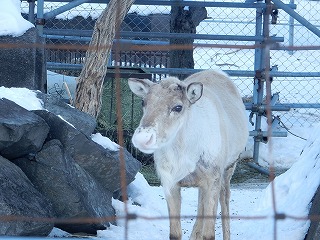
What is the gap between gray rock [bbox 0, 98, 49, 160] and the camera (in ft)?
16.1

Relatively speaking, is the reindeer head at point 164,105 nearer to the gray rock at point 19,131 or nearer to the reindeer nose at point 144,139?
the reindeer nose at point 144,139

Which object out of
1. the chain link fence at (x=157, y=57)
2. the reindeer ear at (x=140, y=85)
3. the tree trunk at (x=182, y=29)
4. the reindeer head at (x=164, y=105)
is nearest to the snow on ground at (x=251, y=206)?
the reindeer head at (x=164, y=105)

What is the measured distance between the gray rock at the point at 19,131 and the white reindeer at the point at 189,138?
2.52 feet

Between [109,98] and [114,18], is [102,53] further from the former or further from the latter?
[109,98]

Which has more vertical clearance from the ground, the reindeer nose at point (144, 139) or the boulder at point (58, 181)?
the reindeer nose at point (144, 139)

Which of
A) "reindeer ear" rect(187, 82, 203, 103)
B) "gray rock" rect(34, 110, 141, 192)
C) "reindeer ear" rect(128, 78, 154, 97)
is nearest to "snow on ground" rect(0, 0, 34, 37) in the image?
"gray rock" rect(34, 110, 141, 192)

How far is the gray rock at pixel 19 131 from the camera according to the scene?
194 inches

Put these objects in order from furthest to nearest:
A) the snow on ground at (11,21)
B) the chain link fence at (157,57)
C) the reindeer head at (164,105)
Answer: the chain link fence at (157,57) < the snow on ground at (11,21) < the reindeer head at (164,105)

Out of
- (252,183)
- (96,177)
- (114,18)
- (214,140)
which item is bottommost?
(252,183)

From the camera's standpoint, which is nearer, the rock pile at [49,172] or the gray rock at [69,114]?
the rock pile at [49,172]

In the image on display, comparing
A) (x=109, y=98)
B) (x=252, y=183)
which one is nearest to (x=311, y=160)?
(x=252, y=183)

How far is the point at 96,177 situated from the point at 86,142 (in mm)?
407

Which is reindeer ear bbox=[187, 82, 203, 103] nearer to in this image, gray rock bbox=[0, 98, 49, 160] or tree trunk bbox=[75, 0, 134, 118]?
gray rock bbox=[0, 98, 49, 160]

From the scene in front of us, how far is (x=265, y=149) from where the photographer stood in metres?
10.2
